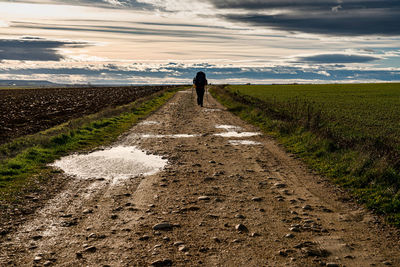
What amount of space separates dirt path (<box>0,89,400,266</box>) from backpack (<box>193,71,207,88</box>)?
2225cm

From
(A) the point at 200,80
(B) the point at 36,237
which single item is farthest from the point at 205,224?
(A) the point at 200,80

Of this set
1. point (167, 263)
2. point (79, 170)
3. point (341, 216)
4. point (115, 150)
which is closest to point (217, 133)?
point (115, 150)

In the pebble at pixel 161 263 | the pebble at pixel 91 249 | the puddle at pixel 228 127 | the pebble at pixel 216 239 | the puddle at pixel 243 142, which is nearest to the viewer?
the pebble at pixel 161 263

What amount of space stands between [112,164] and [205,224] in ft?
18.4

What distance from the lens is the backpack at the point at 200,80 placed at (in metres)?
32.3

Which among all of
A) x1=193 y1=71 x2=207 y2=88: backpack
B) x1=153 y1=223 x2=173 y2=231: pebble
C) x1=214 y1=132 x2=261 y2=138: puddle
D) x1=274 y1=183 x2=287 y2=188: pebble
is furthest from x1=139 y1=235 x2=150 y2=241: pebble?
x1=193 y1=71 x2=207 y2=88: backpack

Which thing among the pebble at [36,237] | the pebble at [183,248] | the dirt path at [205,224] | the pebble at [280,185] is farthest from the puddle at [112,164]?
the pebble at [183,248]

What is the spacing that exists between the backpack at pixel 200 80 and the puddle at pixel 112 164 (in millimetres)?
19355

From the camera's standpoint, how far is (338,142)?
13000 millimetres

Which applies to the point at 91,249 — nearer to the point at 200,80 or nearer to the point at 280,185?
the point at 280,185

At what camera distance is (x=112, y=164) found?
11258 millimetres

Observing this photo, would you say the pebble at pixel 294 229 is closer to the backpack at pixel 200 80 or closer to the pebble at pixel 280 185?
the pebble at pixel 280 185

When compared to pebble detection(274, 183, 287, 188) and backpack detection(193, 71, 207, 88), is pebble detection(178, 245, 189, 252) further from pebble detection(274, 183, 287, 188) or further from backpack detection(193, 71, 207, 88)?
backpack detection(193, 71, 207, 88)

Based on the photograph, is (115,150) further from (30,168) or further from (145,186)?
(145,186)
